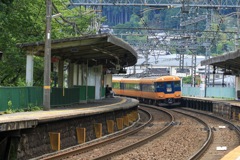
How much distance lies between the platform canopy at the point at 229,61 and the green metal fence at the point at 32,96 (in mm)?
9303

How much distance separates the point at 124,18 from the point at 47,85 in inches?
2588

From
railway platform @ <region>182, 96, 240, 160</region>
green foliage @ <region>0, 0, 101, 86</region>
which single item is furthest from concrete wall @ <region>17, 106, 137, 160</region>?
railway platform @ <region>182, 96, 240, 160</region>

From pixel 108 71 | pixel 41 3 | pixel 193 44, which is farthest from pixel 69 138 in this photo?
pixel 193 44

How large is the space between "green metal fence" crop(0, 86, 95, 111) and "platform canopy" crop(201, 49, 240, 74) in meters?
9.30

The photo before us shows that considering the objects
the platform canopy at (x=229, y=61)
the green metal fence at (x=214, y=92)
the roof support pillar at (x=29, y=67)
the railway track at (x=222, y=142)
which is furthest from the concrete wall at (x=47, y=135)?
the green metal fence at (x=214, y=92)

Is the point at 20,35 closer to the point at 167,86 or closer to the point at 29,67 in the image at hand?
the point at 29,67

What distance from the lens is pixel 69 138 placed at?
Answer: 62.0 ft

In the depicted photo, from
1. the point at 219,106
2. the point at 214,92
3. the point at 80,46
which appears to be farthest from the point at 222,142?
the point at 214,92

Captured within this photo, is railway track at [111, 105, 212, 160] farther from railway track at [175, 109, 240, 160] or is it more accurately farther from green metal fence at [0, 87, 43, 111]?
green metal fence at [0, 87, 43, 111]

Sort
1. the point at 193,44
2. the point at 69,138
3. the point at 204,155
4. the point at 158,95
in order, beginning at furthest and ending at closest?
1. the point at 193,44
2. the point at 158,95
3. the point at 69,138
4. the point at 204,155

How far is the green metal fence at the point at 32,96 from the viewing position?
19.0 meters

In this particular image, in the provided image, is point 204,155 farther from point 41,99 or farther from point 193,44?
point 193,44

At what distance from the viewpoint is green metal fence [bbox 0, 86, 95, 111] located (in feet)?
62.3

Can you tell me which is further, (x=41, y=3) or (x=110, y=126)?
(x=41, y=3)
